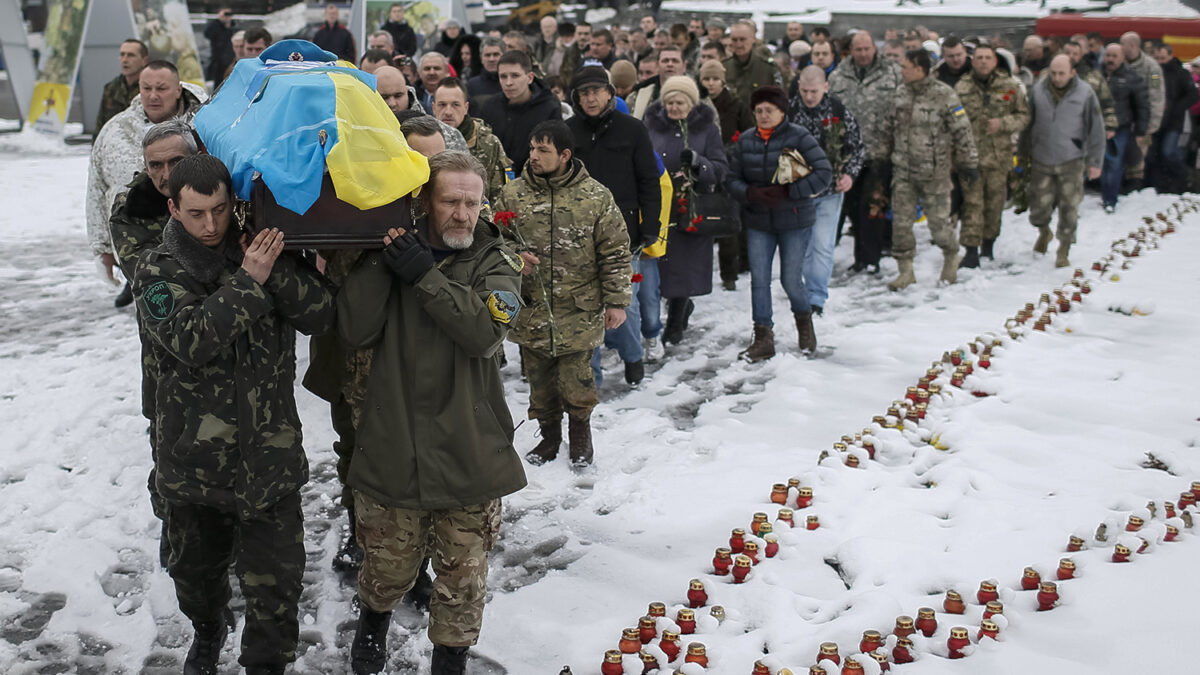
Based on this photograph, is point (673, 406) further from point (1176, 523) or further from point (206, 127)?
point (206, 127)

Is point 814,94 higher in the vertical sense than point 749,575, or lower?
higher

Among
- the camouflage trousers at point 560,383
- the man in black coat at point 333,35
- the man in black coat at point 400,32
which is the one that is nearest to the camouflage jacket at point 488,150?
the camouflage trousers at point 560,383

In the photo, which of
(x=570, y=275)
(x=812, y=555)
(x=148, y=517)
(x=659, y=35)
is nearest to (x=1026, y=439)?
(x=812, y=555)

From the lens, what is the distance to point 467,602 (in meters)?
3.97

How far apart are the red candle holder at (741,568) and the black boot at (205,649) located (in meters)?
2.19

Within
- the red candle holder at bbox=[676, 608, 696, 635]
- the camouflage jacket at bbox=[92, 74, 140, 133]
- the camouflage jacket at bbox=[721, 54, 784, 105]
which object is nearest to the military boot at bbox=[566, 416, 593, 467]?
the red candle holder at bbox=[676, 608, 696, 635]

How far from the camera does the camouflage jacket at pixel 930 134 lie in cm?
1027

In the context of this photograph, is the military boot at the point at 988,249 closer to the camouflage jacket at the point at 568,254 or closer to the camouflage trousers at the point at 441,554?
the camouflage jacket at the point at 568,254

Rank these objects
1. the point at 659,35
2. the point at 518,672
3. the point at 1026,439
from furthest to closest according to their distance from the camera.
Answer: the point at 659,35 → the point at 1026,439 → the point at 518,672

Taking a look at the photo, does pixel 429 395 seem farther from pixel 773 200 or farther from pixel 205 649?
pixel 773 200

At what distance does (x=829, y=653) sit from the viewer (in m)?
4.09

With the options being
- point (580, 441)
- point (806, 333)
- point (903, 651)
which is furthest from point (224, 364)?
point (806, 333)

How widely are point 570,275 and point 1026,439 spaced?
2955 mm

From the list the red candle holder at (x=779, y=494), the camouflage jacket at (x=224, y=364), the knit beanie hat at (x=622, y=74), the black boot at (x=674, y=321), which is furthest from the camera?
the knit beanie hat at (x=622, y=74)
